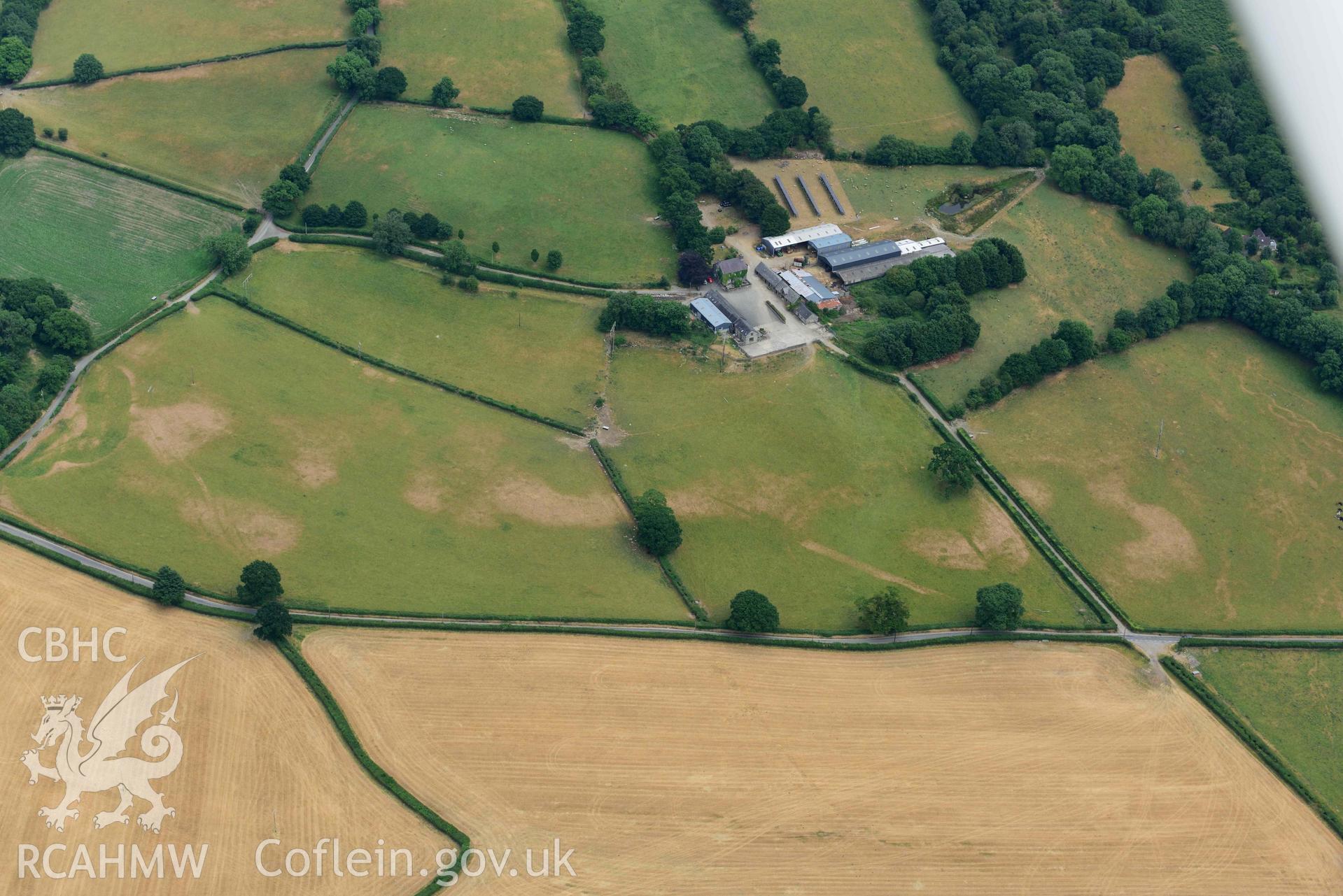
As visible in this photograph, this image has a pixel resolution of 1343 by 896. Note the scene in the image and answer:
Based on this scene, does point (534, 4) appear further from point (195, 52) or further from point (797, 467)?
point (797, 467)

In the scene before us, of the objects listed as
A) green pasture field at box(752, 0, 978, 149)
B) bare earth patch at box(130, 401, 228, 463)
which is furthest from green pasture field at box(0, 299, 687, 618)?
green pasture field at box(752, 0, 978, 149)

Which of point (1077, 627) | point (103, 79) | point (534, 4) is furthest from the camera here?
point (534, 4)

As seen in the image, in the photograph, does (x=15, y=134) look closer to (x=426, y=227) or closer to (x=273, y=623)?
(x=426, y=227)

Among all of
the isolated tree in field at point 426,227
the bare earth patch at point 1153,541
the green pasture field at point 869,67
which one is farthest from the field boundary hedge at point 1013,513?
the isolated tree in field at point 426,227

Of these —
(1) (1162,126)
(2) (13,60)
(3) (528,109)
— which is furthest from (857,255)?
(2) (13,60)

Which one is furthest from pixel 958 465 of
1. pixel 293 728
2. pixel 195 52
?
pixel 195 52

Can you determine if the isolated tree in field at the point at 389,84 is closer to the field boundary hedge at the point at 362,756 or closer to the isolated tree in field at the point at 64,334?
the isolated tree in field at the point at 64,334

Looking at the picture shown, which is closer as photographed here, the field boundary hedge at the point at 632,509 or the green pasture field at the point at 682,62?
the field boundary hedge at the point at 632,509
